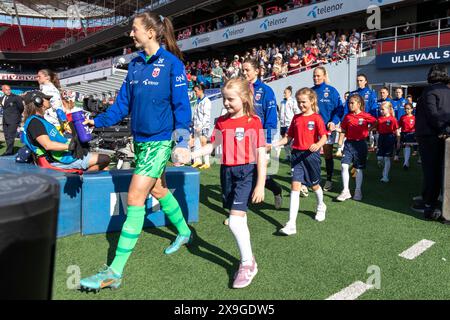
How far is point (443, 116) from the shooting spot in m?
4.43

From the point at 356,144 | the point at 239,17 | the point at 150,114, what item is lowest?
the point at 356,144

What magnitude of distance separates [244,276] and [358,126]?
12.2 feet

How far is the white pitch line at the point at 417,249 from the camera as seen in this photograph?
333 centimetres

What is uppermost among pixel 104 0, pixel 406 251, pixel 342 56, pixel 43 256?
pixel 104 0

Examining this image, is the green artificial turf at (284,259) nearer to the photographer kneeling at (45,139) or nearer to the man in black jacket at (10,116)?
the photographer kneeling at (45,139)

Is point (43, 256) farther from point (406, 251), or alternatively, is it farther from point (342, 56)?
point (342, 56)

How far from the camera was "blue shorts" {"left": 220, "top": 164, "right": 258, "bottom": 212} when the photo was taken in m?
2.85

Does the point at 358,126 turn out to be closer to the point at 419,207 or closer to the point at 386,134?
the point at 419,207

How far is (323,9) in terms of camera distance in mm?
19344

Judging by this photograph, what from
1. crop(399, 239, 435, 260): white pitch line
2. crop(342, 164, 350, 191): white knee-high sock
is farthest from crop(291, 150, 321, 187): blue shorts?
crop(342, 164, 350, 191): white knee-high sock

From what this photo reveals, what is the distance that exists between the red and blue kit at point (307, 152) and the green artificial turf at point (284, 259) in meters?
0.53

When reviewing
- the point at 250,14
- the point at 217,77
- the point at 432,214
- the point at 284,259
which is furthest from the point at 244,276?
the point at 250,14
